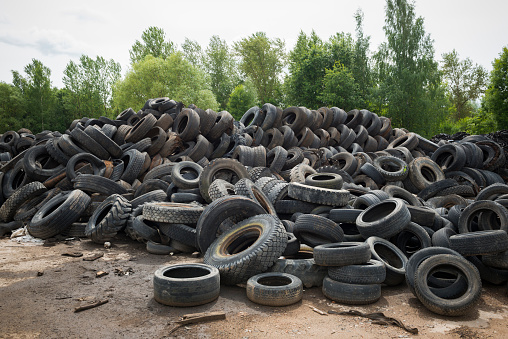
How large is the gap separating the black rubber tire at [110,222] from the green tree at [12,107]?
147 ft

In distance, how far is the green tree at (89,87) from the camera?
47500mm

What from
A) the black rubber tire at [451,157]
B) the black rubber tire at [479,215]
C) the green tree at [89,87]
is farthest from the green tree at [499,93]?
the green tree at [89,87]

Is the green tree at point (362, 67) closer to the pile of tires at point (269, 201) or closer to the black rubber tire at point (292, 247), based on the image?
the pile of tires at point (269, 201)

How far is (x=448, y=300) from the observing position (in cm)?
424

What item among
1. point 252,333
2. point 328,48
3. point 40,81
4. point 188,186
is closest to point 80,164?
point 188,186

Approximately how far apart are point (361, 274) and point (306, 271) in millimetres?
813

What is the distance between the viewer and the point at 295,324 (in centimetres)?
397

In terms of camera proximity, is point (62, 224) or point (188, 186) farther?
point (188, 186)

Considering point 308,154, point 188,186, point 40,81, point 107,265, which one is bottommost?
point 107,265

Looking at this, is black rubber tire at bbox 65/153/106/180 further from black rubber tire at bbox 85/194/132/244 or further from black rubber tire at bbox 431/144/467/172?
black rubber tire at bbox 431/144/467/172

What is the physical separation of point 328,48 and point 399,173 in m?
31.8

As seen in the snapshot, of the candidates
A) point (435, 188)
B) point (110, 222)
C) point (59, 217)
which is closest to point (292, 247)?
point (110, 222)

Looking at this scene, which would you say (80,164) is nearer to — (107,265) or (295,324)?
(107,265)

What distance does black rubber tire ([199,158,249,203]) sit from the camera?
814cm
